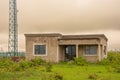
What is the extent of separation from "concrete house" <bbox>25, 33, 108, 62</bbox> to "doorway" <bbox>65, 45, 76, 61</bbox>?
5.93 ft

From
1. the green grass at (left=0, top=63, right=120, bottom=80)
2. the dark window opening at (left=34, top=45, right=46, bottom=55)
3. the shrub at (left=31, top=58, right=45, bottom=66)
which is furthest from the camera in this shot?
the dark window opening at (left=34, top=45, right=46, bottom=55)

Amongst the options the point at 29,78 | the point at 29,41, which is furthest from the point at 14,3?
the point at 29,78

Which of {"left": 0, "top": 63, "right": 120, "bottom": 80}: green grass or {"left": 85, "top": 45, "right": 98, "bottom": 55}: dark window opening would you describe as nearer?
{"left": 0, "top": 63, "right": 120, "bottom": 80}: green grass

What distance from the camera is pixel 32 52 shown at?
140 feet

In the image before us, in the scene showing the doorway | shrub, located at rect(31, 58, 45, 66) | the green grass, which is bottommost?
the green grass

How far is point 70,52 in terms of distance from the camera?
147ft

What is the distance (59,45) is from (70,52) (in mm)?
3060

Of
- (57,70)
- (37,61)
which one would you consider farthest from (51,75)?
(37,61)

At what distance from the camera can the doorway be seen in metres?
44.5

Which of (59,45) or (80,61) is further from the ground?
(59,45)

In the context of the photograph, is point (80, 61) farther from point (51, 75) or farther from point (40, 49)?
point (51, 75)

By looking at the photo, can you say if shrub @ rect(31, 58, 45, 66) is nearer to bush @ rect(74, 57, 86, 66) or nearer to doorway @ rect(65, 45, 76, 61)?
bush @ rect(74, 57, 86, 66)

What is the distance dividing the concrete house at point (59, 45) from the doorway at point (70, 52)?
1.81m

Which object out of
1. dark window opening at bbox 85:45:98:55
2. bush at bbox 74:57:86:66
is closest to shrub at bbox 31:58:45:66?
bush at bbox 74:57:86:66
